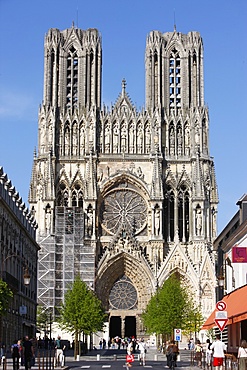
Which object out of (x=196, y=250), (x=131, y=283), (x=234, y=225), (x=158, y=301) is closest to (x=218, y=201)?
(x=196, y=250)

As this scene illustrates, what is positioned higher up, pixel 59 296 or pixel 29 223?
pixel 29 223

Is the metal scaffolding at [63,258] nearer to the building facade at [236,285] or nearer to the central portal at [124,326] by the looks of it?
the central portal at [124,326]

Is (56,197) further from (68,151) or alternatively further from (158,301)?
(158,301)

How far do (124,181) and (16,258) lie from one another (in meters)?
24.2

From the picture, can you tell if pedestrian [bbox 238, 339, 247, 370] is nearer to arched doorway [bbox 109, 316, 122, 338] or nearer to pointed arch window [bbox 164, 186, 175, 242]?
pointed arch window [bbox 164, 186, 175, 242]

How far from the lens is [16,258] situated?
6341 centimetres

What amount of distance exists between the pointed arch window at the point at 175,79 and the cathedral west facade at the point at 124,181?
0.12 meters

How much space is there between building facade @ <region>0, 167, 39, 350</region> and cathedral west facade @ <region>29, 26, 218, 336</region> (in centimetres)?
552

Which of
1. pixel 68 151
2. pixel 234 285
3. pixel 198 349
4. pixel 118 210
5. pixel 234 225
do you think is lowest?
pixel 198 349

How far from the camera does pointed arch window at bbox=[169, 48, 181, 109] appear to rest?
8706 centimetres

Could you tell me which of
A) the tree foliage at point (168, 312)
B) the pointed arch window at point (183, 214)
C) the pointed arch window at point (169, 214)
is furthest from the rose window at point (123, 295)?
the tree foliage at point (168, 312)

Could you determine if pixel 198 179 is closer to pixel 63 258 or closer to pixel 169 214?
pixel 169 214

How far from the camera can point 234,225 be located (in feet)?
181

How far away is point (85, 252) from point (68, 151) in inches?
435
